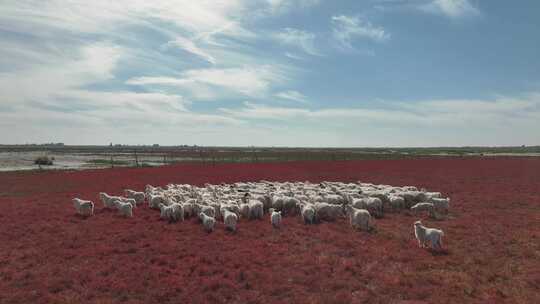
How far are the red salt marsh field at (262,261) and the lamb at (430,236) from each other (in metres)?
0.36

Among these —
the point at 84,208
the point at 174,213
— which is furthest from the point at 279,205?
the point at 84,208

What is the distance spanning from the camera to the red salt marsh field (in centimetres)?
899

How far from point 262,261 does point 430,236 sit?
5.79 meters

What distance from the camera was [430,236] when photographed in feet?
40.3

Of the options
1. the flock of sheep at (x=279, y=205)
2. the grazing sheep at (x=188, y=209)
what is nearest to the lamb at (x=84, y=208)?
the flock of sheep at (x=279, y=205)

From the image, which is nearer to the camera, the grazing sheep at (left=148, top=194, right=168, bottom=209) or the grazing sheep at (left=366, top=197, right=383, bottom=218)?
the grazing sheep at (left=366, top=197, right=383, bottom=218)

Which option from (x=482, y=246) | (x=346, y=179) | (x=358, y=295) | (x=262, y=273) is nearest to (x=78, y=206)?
(x=262, y=273)

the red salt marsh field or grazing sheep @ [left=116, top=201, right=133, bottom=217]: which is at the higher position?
grazing sheep @ [left=116, top=201, right=133, bottom=217]

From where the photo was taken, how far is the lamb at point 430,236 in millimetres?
12268

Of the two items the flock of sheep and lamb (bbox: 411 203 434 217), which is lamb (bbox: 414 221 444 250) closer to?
the flock of sheep

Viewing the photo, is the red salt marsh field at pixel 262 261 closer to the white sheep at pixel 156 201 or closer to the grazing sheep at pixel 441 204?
the grazing sheep at pixel 441 204

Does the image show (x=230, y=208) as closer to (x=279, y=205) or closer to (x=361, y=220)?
(x=279, y=205)

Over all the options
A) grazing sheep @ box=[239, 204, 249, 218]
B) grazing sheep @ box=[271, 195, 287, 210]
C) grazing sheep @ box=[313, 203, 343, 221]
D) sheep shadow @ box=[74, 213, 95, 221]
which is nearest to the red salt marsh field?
sheep shadow @ box=[74, 213, 95, 221]

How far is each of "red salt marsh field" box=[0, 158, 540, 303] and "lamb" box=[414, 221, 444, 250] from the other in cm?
36
